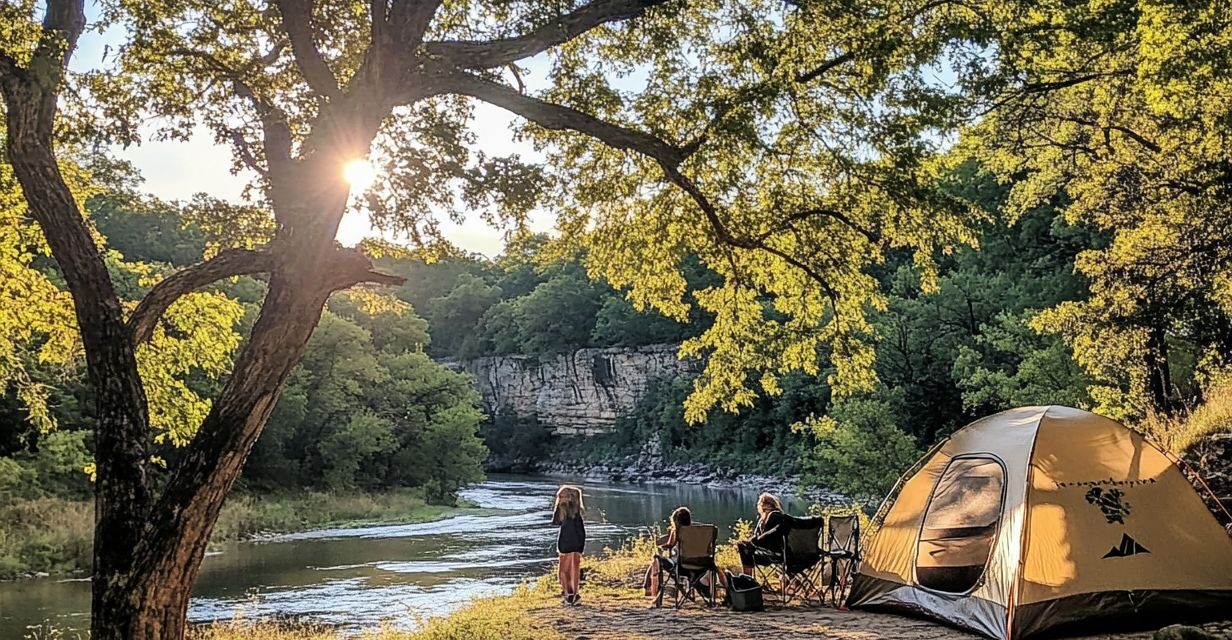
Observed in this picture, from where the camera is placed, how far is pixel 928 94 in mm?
7793

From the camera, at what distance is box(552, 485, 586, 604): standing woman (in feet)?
29.1

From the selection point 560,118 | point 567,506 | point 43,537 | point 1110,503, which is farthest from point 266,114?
point 43,537

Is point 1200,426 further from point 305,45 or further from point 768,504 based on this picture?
point 305,45

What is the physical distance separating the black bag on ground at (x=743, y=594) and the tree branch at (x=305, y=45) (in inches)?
Answer: 203

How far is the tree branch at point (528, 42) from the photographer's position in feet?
22.2

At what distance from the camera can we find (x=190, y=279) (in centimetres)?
633

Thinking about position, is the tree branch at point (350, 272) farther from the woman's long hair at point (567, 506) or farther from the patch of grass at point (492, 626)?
the woman's long hair at point (567, 506)

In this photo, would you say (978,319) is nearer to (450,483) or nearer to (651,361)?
(450,483)

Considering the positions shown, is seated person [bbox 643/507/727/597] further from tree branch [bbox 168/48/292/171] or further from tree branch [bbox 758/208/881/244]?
tree branch [bbox 168/48/292/171]

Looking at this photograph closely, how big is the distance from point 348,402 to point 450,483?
17.5ft

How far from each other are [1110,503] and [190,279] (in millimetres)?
6597

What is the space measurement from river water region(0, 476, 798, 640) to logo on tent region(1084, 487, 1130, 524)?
570 cm

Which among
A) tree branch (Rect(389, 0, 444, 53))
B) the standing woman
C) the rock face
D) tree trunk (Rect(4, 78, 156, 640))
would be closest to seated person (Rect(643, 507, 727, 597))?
the standing woman

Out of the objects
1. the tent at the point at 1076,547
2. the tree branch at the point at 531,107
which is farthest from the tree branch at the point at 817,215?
the tree branch at the point at 531,107
